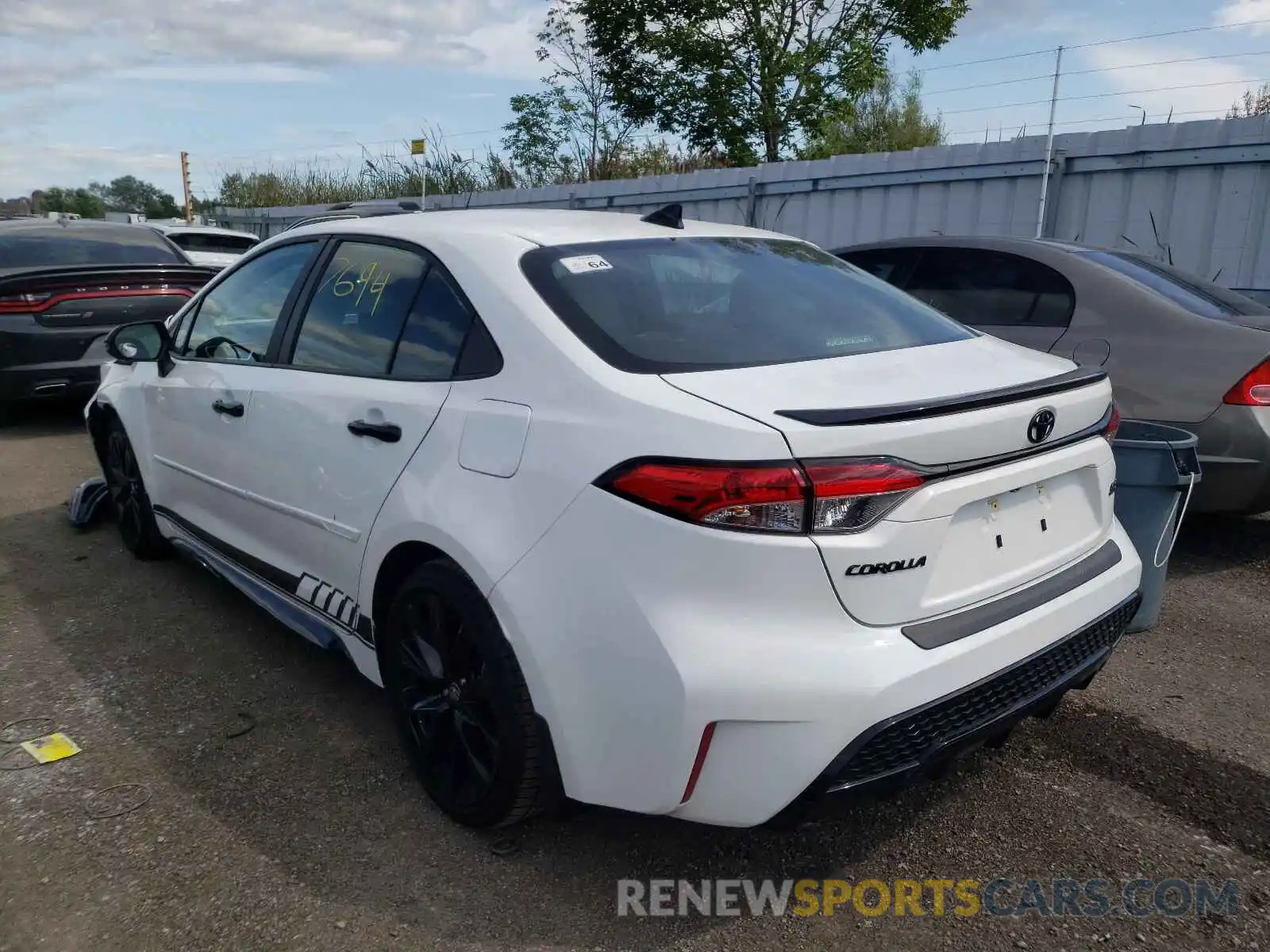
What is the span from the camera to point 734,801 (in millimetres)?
2039

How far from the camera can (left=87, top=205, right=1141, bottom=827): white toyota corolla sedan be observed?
1.96 metres

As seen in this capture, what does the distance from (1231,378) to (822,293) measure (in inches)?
100

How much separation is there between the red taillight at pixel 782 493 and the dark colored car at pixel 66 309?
647 centimetres

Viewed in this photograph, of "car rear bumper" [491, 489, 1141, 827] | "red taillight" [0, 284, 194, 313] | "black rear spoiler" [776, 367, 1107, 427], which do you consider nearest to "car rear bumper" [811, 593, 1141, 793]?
"car rear bumper" [491, 489, 1141, 827]

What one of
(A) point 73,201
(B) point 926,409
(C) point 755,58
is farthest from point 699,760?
(A) point 73,201

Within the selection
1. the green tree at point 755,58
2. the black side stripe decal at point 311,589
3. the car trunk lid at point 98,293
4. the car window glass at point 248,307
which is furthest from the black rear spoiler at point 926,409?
the green tree at point 755,58

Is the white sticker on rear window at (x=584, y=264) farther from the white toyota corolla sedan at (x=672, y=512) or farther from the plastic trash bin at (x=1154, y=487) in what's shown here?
the plastic trash bin at (x=1154, y=487)

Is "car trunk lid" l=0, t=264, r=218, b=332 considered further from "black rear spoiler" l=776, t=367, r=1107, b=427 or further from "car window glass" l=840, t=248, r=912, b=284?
"black rear spoiler" l=776, t=367, r=1107, b=427

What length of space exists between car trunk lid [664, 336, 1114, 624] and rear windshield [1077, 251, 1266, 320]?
2.56 m

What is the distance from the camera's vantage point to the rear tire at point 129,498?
454 cm

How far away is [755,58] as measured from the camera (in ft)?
60.0

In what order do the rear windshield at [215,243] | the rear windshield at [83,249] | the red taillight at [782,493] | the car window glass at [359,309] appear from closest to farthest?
the red taillight at [782,493] < the car window glass at [359,309] < the rear windshield at [83,249] < the rear windshield at [215,243]

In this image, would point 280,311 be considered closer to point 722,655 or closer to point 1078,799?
point 722,655

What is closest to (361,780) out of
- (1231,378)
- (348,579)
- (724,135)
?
(348,579)
